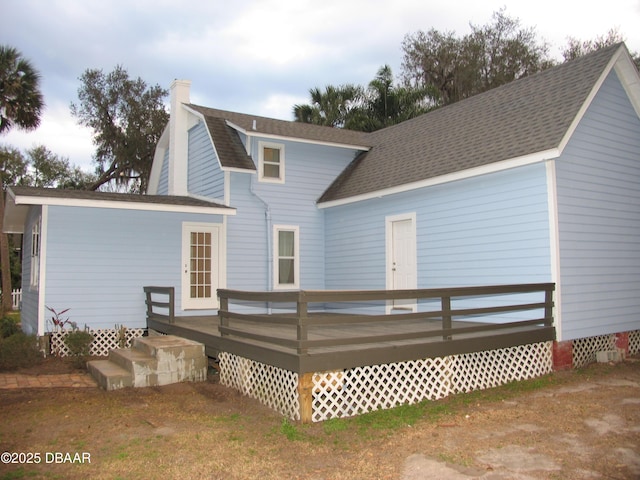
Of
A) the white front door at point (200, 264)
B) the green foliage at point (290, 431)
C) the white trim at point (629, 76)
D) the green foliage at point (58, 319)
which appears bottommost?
the green foliage at point (290, 431)

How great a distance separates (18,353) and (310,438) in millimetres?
6277

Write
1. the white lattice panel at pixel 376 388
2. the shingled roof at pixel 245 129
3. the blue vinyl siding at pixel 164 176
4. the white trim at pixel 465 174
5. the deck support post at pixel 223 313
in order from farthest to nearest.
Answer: the blue vinyl siding at pixel 164 176
the shingled roof at pixel 245 129
the white trim at pixel 465 174
the deck support post at pixel 223 313
the white lattice panel at pixel 376 388

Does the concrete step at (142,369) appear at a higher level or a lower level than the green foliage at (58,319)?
lower

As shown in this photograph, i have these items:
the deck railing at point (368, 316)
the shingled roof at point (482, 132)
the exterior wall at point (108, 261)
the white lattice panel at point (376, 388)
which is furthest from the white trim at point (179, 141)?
the white lattice panel at point (376, 388)

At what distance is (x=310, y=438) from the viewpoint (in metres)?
5.48

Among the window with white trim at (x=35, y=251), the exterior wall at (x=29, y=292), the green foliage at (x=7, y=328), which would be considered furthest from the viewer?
the green foliage at (x=7, y=328)

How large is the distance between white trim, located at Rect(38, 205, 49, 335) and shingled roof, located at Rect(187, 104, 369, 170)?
384 cm

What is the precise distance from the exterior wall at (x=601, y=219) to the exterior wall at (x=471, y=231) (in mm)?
420

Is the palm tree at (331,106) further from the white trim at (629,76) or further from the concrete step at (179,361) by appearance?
the concrete step at (179,361)

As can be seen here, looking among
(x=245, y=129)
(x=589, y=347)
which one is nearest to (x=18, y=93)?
(x=245, y=129)

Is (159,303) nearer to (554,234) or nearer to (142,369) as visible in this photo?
(142,369)

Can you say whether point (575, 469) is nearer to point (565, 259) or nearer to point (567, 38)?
point (565, 259)

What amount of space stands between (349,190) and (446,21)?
2336 centimetres

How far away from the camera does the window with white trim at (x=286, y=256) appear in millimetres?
13078
